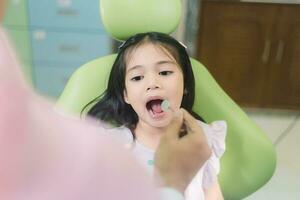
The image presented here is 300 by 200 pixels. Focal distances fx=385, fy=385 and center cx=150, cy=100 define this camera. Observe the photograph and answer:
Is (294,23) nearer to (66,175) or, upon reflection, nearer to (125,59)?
(125,59)

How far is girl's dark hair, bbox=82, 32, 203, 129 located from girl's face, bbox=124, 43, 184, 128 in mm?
22

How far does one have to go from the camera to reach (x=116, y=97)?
1121 mm

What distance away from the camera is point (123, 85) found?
3.58ft

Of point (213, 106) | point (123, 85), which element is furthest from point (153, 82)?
point (213, 106)

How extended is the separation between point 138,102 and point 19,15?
1344mm

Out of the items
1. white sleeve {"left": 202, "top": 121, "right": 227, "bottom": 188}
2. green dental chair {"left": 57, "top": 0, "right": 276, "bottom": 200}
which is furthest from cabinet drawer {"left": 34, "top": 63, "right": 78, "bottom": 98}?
white sleeve {"left": 202, "top": 121, "right": 227, "bottom": 188}

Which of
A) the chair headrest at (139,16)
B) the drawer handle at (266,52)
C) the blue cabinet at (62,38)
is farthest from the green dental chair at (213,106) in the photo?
the drawer handle at (266,52)

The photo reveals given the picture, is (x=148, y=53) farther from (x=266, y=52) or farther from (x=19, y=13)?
(x=266, y=52)

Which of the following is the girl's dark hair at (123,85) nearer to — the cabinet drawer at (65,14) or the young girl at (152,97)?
the young girl at (152,97)

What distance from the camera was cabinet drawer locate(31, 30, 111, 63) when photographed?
212cm

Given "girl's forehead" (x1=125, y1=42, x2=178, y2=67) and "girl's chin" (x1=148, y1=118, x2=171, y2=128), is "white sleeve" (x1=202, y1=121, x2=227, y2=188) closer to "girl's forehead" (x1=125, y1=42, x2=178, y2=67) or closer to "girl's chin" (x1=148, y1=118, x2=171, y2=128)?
"girl's chin" (x1=148, y1=118, x2=171, y2=128)

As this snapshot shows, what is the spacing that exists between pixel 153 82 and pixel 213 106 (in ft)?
0.73

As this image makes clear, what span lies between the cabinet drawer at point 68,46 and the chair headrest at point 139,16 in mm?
1013

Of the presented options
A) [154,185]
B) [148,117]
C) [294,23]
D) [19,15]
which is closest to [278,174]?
[294,23]
